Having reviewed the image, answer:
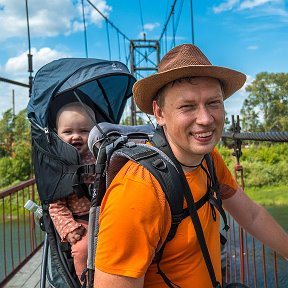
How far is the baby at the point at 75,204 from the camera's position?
4.50 feet

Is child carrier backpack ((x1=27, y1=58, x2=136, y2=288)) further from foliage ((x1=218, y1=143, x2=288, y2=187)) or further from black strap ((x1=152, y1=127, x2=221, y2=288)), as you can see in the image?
foliage ((x1=218, y1=143, x2=288, y2=187))

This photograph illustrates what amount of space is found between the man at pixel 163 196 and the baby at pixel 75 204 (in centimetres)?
51

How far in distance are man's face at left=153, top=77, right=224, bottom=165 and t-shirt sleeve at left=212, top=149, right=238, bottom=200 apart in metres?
0.26

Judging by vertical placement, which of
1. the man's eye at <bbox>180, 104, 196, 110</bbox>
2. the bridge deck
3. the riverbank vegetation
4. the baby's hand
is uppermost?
the man's eye at <bbox>180, 104, 196, 110</bbox>

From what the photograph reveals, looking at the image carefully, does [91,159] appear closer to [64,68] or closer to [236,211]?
[64,68]

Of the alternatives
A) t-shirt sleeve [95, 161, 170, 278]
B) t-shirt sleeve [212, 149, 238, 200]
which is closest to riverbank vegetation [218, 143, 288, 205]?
t-shirt sleeve [212, 149, 238, 200]

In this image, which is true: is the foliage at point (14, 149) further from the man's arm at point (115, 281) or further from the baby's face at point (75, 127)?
the man's arm at point (115, 281)

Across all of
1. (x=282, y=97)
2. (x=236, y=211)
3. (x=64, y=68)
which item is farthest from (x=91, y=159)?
(x=282, y=97)

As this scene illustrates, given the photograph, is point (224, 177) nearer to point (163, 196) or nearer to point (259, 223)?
point (259, 223)

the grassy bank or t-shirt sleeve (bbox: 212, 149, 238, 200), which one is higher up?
t-shirt sleeve (bbox: 212, 149, 238, 200)

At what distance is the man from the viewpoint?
0.77 m

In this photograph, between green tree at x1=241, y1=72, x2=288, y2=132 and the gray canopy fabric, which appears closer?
the gray canopy fabric

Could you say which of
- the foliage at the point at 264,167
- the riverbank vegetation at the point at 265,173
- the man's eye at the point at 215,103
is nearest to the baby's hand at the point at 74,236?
the man's eye at the point at 215,103

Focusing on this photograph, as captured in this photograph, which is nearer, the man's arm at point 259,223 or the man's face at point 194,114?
the man's face at point 194,114
